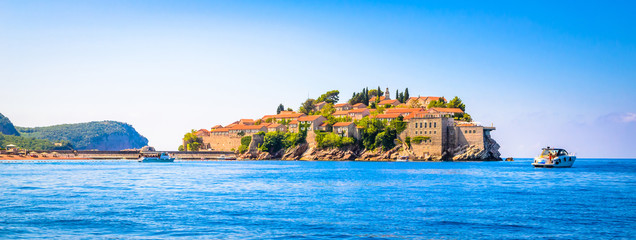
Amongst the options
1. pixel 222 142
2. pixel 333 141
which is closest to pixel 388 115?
pixel 333 141

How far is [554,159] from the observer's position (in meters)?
79.2

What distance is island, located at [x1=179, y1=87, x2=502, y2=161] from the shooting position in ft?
354

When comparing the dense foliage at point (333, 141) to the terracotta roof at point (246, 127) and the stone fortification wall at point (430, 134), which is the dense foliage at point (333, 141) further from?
the terracotta roof at point (246, 127)

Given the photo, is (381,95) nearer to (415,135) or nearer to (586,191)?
(415,135)

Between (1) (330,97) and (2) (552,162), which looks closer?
(2) (552,162)

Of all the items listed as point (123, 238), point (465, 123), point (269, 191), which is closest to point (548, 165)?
point (465, 123)

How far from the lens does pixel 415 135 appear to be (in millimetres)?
110688

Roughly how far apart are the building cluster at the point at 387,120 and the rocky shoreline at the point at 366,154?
1386mm

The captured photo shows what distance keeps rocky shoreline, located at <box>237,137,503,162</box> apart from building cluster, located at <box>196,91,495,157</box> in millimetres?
1386

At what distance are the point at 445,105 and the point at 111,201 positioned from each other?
109065 millimetres

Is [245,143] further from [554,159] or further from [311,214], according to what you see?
[311,214]

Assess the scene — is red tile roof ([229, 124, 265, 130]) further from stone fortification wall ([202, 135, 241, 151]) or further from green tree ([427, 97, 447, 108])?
green tree ([427, 97, 447, 108])

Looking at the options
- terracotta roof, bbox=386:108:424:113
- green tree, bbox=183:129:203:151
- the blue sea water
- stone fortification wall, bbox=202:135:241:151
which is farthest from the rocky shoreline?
the blue sea water

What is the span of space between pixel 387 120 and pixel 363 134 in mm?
5773
